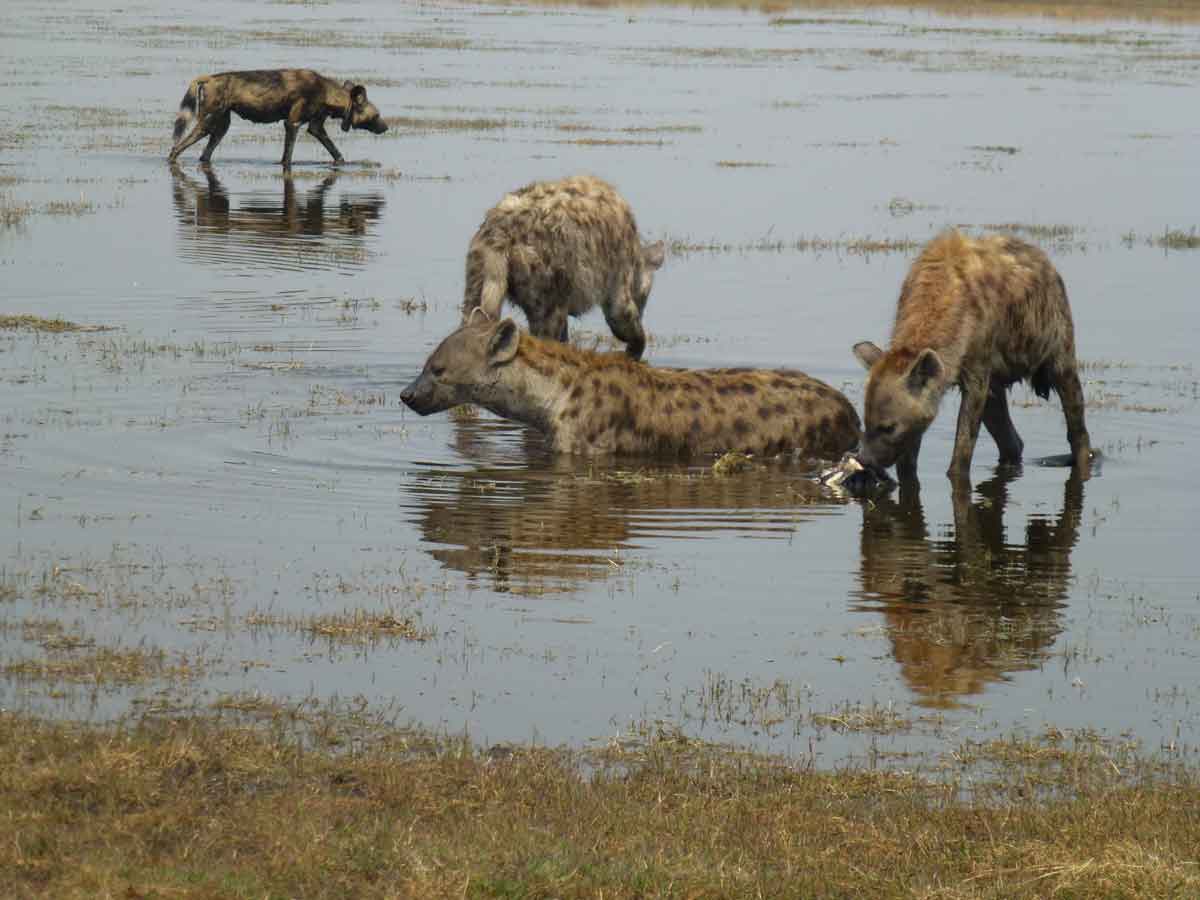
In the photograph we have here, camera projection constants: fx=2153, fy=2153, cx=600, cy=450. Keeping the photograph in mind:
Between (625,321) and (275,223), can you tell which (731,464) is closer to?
(625,321)

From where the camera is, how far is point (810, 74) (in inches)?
1487

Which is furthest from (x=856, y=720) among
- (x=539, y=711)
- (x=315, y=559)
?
(x=315, y=559)

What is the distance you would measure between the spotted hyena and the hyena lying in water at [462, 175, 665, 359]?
2059 mm

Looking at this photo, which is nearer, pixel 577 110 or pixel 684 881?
pixel 684 881

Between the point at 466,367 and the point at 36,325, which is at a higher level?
the point at 466,367

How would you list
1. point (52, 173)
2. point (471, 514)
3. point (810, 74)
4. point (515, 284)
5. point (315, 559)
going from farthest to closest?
point (810, 74), point (52, 173), point (515, 284), point (471, 514), point (315, 559)

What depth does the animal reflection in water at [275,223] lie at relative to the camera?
51.4 feet

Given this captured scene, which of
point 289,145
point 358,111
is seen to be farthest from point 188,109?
point 358,111

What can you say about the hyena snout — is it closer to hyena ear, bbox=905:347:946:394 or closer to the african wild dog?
hyena ear, bbox=905:347:946:394

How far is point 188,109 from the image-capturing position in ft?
73.2

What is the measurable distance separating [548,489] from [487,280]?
5.83ft

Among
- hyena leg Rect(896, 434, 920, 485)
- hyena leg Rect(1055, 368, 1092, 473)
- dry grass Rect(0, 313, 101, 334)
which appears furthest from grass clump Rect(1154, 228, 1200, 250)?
dry grass Rect(0, 313, 101, 334)

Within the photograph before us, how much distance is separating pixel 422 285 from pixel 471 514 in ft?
21.4

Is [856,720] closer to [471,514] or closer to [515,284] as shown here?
[471,514]
